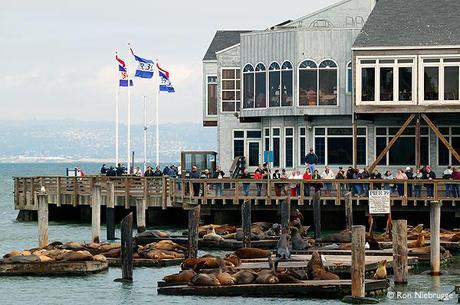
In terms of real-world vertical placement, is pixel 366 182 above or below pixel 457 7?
below

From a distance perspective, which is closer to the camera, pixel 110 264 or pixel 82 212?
pixel 110 264

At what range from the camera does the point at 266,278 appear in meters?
38.7

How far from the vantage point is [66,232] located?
63.7 m

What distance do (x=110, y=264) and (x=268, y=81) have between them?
21582 millimetres

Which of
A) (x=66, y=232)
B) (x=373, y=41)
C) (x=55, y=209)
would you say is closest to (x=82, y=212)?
(x=55, y=209)

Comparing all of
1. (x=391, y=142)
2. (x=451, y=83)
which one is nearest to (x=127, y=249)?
(x=391, y=142)

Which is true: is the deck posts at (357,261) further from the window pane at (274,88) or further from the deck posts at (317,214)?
the window pane at (274,88)

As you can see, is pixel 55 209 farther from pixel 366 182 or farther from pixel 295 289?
pixel 295 289

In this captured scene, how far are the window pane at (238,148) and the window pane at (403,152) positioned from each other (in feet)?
27.1

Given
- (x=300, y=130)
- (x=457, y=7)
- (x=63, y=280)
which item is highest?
(x=457, y=7)

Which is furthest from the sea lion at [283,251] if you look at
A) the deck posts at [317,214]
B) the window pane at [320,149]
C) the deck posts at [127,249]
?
the window pane at [320,149]

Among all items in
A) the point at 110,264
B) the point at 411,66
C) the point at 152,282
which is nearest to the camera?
the point at 152,282

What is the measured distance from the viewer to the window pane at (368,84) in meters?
61.0

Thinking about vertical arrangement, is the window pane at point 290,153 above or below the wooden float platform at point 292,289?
above
